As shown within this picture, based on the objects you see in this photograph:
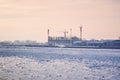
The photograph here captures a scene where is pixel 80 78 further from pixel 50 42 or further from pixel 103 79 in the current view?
pixel 50 42

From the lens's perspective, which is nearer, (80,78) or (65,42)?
(80,78)

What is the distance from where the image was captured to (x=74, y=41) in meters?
158

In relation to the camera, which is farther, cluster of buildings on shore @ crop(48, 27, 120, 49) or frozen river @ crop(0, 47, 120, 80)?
cluster of buildings on shore @ crop(48, 27, 120, 49)

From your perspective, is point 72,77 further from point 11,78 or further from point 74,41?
point 74,41

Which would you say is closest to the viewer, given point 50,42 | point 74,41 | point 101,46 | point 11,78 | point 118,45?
point 11,78

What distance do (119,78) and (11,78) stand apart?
8369 millimetres

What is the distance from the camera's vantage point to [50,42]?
17075 cm

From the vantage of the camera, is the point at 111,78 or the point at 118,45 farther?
the point at 118,45

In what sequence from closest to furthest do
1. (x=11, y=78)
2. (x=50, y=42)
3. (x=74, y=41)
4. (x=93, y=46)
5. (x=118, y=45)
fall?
(x=11, y=78), (x=118, y=45), (x=93, y=46), (x=74, y=41), (x=50, y=42)

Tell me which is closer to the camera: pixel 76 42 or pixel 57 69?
pixel 57 69

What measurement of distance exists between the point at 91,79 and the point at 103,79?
3.07ft

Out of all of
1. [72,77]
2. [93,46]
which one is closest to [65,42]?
[93,46]

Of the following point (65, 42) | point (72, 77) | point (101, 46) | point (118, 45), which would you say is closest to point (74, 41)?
point (65, 42)

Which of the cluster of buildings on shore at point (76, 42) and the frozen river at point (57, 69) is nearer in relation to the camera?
the frozen river at point (57, 69)
